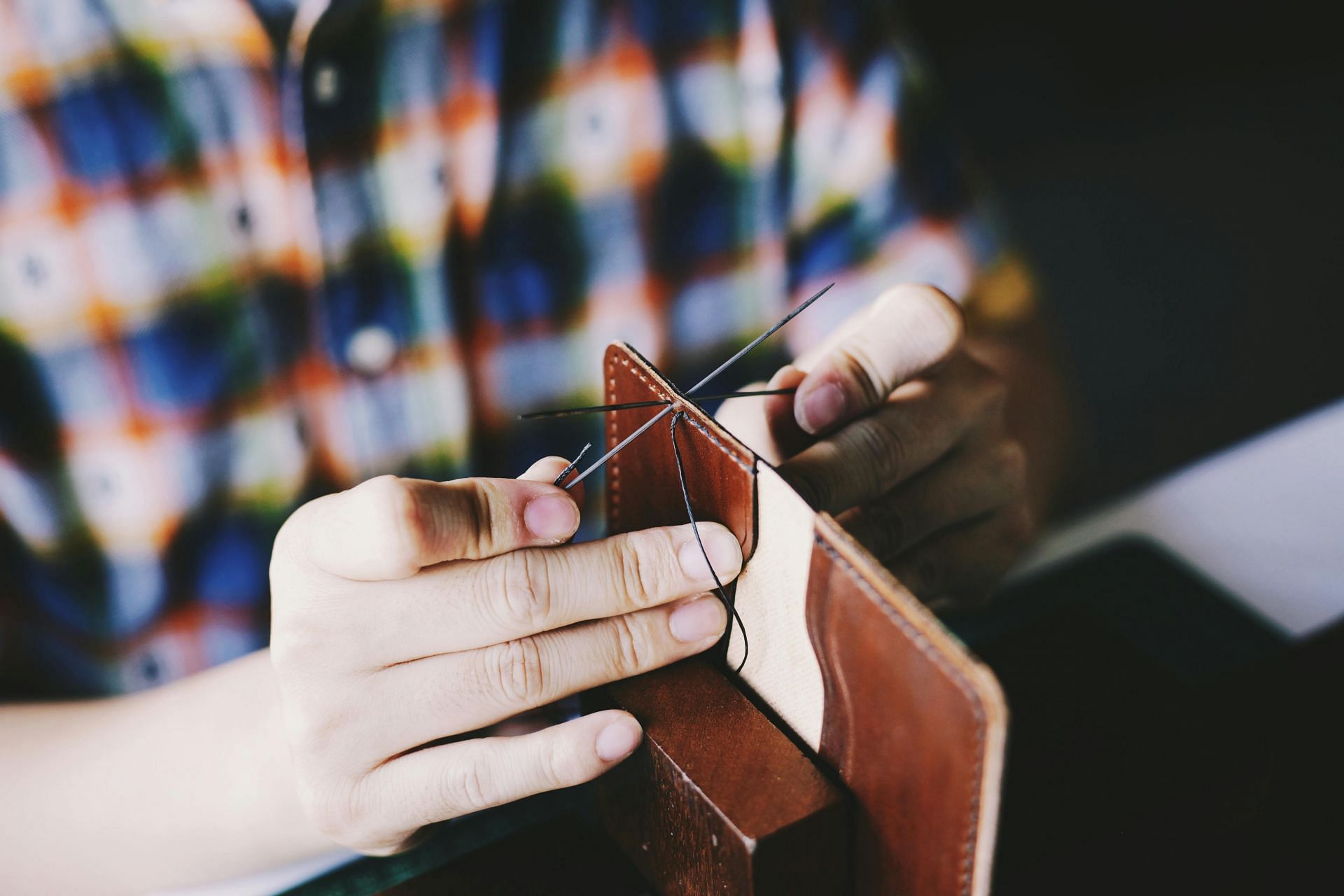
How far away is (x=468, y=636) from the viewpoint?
1.90 feet

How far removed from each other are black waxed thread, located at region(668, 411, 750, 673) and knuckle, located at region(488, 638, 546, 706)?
4.7 inches

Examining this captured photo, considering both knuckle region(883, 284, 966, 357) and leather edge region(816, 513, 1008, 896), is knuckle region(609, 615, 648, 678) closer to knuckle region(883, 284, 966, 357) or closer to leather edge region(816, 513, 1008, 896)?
leather edge region(816, 513, 1008, 896)

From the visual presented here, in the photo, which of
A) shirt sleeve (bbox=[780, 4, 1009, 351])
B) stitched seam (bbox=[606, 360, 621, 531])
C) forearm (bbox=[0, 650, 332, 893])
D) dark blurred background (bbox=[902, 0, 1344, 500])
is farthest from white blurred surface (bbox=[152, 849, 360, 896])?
dark blurred background (bbox=[902, 0, 1344, 500])

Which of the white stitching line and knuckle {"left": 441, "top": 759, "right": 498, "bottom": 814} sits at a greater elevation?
the white stitching line

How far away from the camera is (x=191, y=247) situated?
2.99ft

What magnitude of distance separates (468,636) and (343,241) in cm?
52

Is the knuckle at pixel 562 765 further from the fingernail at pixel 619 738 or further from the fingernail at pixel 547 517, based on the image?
the fingernail at pixel 547 517

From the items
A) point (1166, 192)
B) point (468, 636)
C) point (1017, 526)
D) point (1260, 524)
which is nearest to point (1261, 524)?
point (1260, 524)

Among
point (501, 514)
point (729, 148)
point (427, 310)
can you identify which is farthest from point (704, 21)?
point (501, 514)

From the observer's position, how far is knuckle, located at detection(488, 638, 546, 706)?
59cm

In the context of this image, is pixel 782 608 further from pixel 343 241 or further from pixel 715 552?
pixel 343 241

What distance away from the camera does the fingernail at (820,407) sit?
0.73 m

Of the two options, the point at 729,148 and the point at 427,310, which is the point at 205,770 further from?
the point at 729,148

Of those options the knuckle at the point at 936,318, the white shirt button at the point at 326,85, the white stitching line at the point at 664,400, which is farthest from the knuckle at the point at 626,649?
the white shirt button at the point at 326,85
